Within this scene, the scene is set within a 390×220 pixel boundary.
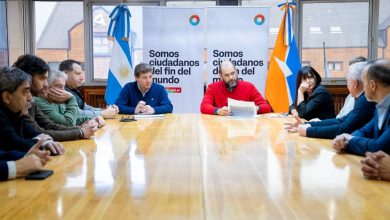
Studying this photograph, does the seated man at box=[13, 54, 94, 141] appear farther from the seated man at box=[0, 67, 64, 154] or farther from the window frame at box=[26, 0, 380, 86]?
the window frame at box=[26, 0, 380, 86]

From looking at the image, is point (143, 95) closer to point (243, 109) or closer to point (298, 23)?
point (243, 109)

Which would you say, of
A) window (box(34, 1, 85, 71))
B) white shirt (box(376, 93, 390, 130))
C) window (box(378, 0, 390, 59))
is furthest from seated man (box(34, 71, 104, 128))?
window (box(378, 0, 390, 59))

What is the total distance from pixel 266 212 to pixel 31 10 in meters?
6.82

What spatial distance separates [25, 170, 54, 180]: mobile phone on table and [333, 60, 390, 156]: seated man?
5.00ft

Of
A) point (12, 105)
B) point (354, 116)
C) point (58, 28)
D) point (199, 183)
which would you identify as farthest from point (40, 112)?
point (58, 28)

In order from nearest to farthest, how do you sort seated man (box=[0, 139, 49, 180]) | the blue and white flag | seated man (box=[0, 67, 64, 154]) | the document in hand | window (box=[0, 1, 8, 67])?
seated man (box=[0, 139, 49, 180]), seated man (box=[0, 67, 64, 154]), the document in hand, the blue and white flag, window (box=[0, 1, 8, 67])

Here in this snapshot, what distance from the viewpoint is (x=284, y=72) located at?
6188mm

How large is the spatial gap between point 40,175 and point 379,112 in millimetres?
1714

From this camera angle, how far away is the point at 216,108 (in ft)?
14.5

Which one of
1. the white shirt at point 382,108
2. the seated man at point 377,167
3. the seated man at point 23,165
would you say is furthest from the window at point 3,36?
the seated man at point 377,167

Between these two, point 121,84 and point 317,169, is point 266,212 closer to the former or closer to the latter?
point 317,169

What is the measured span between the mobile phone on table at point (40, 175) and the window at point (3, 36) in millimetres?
5142

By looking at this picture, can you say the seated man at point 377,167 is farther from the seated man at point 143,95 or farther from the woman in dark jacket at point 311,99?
the seated man at point 143,95

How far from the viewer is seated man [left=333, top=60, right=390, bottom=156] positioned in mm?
2148
